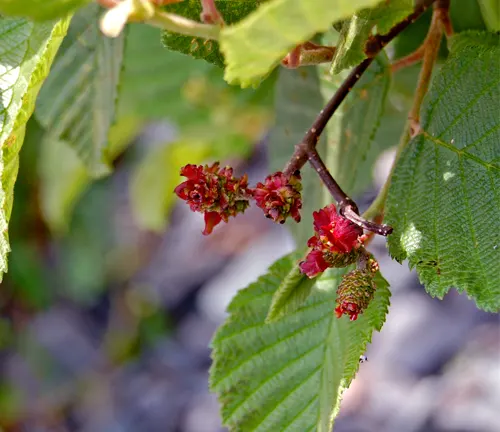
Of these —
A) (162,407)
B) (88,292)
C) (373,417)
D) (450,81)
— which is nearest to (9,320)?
(88,292)

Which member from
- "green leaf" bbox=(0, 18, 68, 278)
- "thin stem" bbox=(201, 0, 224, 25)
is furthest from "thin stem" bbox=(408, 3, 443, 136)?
"green leaf" bbox=(0, 18, 68, 278)

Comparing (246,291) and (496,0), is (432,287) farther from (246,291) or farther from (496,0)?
(496,0)

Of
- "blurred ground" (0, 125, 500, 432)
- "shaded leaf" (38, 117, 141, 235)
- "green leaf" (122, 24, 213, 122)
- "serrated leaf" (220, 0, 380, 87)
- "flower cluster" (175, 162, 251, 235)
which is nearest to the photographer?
"serrated leaf" (220, 0, 380, 87)

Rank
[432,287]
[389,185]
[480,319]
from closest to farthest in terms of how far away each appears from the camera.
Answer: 1. [432,287]
2. [389,185]
3. [480,319]

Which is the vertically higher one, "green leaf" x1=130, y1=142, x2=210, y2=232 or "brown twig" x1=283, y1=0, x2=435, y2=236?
"green leaf" x1=130, y1=142, x2=210, y2=232

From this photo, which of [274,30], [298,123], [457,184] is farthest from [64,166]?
[274,30]

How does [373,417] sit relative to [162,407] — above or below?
below

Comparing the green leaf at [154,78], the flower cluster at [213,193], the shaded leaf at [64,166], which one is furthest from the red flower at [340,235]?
the shaded leaf at [64,166]

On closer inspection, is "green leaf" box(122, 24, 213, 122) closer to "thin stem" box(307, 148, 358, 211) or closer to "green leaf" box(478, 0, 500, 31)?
"green leaf" box(478, 0, 500, 31)
